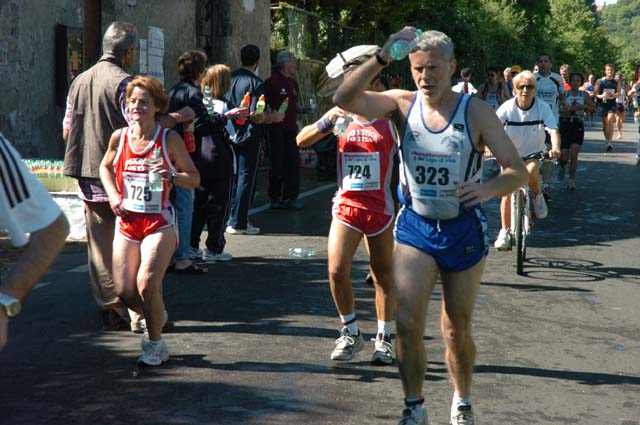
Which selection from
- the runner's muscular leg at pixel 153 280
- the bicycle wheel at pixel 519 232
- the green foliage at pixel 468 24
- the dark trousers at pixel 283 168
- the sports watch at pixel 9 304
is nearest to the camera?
the sports watch at pixel 9 304

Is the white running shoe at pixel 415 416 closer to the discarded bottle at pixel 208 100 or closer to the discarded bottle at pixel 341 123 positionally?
the discarded bottle at pixel 341 123

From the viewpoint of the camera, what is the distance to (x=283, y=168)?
46.8ft

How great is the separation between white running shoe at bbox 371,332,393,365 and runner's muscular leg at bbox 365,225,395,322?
0.50 feet

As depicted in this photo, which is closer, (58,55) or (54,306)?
(54,306)

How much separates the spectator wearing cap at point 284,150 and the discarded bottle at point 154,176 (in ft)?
24.7

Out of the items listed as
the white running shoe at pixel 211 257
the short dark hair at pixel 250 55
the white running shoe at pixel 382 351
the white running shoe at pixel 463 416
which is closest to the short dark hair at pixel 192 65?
the white running shoe at pixel 211 257

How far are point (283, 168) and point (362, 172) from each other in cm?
767

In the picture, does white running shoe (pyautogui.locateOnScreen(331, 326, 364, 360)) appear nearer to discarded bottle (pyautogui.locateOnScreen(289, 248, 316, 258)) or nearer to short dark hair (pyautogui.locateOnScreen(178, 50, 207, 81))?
short dark hair (pyautogui.locateOnScreen(178, 50, 207, 81))

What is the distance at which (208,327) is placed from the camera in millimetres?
7484

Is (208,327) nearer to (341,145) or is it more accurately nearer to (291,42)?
(341,145)

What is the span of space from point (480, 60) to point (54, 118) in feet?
116

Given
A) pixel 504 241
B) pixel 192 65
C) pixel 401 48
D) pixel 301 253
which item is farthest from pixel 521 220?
pixel 401 48

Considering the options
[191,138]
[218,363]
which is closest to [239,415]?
[218,363]

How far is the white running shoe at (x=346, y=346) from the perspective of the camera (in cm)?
652
